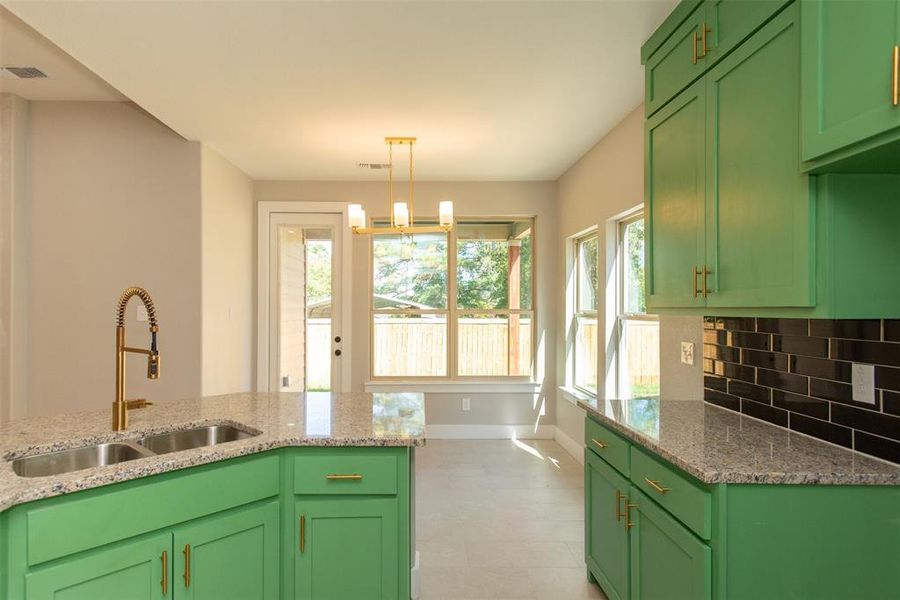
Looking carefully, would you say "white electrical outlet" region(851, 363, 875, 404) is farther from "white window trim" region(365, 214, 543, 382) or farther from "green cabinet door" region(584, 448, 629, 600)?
"white window trim" region(365, 214, 543, 382)

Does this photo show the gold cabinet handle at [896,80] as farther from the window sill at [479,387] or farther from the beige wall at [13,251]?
the beige wall at [13,251]

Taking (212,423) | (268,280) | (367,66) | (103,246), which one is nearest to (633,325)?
(367,66)

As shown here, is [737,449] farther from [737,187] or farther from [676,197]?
[676,197]

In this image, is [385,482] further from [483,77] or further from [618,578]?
[483,77]

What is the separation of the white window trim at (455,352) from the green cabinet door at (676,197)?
2895 mm

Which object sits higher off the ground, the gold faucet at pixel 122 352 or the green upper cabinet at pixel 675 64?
the green upper cabinet at pixel 675 64

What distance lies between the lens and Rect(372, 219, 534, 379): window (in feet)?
17.3

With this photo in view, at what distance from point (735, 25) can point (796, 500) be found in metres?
1.48

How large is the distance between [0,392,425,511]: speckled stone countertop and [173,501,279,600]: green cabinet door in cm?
21

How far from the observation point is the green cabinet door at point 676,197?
194 cm

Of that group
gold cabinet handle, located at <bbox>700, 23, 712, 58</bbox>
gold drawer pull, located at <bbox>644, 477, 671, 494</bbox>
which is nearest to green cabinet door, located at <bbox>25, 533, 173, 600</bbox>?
gold drawer pull, located at <bbox>644, 477, 671, 494</bbox>

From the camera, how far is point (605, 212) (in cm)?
387

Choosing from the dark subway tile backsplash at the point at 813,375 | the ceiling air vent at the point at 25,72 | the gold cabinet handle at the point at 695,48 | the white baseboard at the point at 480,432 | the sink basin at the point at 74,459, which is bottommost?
the white baseboard at the point at 480,432

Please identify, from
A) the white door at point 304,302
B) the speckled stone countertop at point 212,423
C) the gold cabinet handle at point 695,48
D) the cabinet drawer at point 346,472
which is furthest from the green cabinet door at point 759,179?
A: the white door at point 304,302
